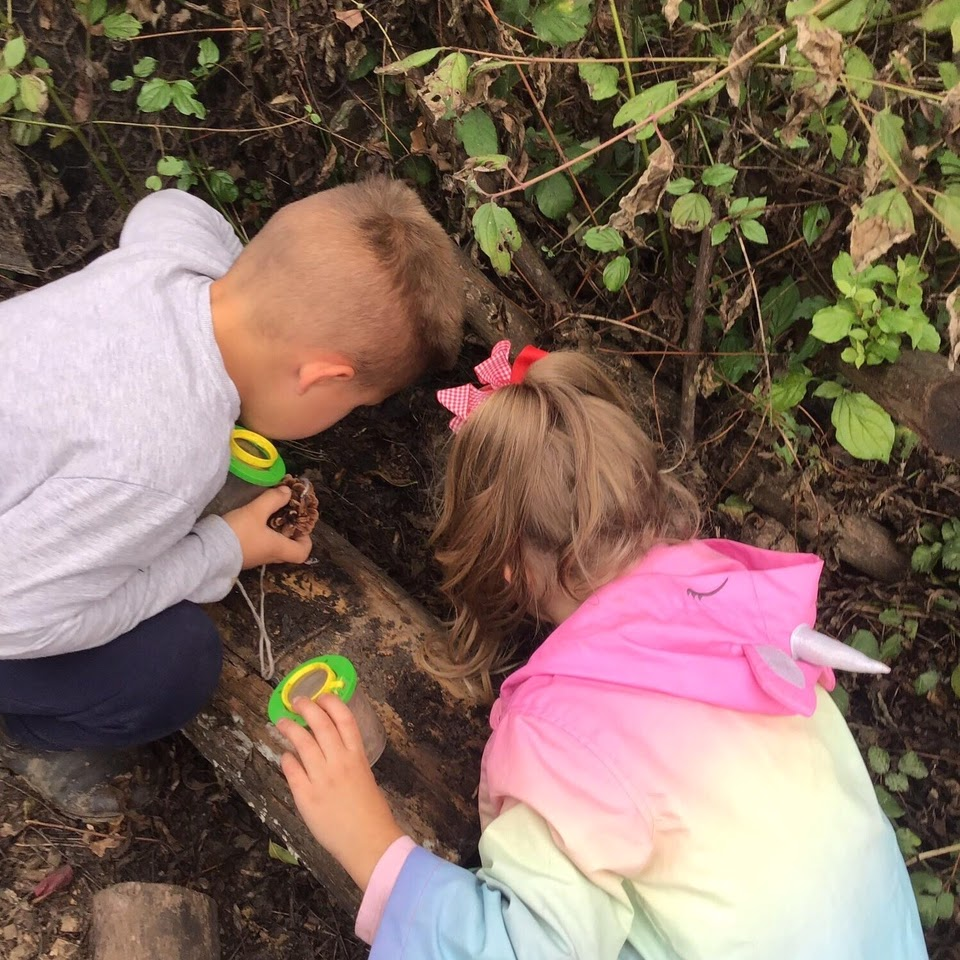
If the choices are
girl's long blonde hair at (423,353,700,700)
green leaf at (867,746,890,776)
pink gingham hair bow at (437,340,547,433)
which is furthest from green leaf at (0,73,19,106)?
green leaf at (867,746,890,776)

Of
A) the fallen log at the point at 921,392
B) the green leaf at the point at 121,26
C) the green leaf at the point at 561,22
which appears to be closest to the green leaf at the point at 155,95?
the green leaf at the point at 121,26

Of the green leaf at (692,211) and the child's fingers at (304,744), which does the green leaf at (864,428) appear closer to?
the green leaf at (692,211)

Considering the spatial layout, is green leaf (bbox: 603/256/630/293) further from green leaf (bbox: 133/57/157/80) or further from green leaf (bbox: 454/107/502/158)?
green leaf (bbox: 133/57/157/80)

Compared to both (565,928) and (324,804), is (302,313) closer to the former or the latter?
(324,804)

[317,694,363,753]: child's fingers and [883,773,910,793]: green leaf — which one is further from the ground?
[317,694,363,753]: child's fingers

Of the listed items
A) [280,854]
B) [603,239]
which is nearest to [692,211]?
[603,239]

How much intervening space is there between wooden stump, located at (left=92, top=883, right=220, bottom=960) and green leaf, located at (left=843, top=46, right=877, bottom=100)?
2.31 meters

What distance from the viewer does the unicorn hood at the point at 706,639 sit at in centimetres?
155

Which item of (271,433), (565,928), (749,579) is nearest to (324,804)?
(565,928)

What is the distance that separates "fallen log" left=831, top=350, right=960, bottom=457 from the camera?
1556mm

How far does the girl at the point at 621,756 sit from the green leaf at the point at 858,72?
735 millimetres

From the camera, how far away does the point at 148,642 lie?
1853mm

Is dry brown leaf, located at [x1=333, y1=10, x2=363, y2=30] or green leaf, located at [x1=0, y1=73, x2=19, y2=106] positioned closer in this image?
green leaf, located at [x1=0, y1=73, x2=19, y2=106]

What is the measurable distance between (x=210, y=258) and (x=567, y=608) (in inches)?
46.2
